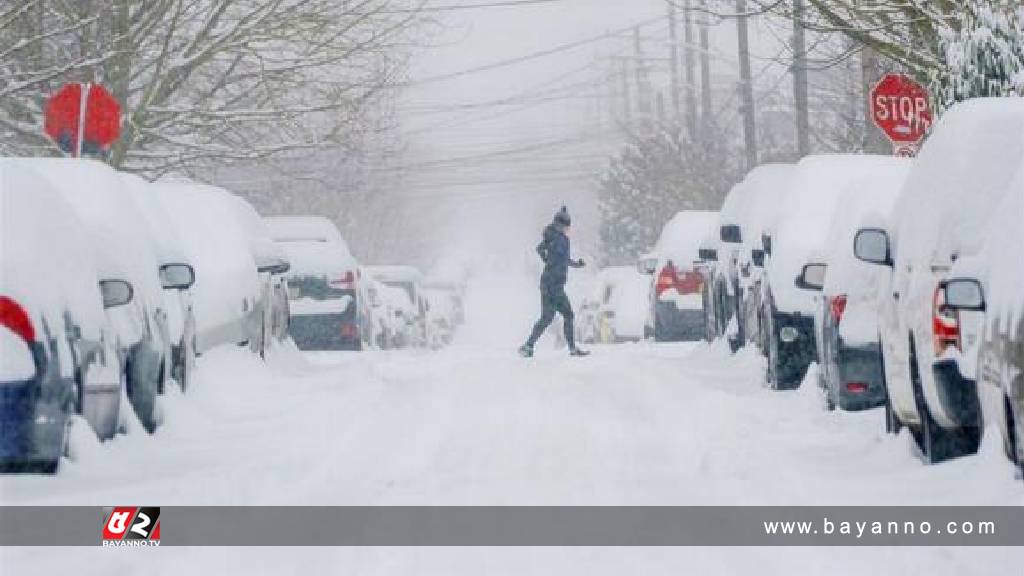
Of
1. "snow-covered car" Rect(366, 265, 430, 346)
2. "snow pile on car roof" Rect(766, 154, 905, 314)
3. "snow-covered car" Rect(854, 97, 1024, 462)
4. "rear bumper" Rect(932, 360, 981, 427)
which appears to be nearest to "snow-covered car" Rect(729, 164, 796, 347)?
"snow pile on car roof" Rect(766, 154, 905, 314)

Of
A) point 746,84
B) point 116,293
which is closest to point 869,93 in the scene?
point 116,293

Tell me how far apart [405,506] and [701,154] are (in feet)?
145

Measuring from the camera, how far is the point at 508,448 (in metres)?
10.7

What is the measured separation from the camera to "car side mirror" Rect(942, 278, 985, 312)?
7.70 meters

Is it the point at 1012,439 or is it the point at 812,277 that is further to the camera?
the point at 812,277

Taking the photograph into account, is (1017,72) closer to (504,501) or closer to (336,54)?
(504,501)

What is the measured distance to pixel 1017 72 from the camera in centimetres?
1509

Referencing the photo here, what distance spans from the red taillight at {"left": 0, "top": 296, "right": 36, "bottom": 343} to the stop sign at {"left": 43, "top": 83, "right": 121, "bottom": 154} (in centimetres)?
932

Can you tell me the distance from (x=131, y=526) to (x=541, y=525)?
165 cm

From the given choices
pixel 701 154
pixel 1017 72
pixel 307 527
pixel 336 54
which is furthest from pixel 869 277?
pixel 701 154

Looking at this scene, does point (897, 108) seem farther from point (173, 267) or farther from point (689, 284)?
point (173, 267)

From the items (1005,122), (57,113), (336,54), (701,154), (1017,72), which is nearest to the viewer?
(1005,122)

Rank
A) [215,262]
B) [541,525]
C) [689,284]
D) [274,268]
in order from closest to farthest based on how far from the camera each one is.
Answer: [541,525] → [215,262] → [274,268] → [689,284]

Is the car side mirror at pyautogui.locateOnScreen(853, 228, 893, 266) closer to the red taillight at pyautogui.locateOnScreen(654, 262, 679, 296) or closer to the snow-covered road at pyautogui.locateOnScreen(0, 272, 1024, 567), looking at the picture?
the snow-covered road at pyautogui.locateOnScreen(0, 272, 1024, 567)
